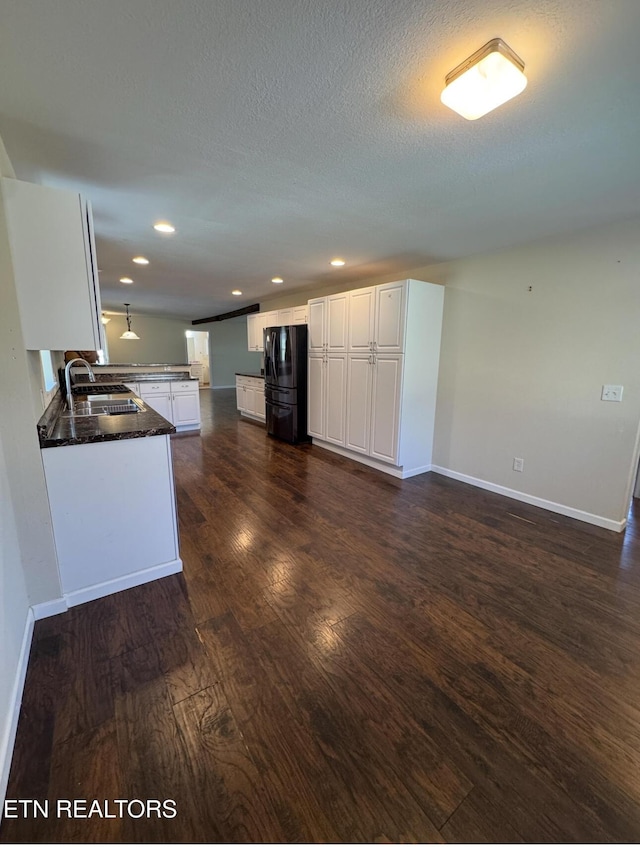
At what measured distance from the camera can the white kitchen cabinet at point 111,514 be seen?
1.78 metres

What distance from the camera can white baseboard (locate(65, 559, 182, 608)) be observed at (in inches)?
73.7

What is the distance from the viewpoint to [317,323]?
182 inches

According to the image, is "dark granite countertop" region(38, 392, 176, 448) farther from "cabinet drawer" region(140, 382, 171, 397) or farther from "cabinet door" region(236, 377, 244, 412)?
"cabinet door" region(236, 377, 244, 412)

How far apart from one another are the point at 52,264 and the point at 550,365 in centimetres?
357

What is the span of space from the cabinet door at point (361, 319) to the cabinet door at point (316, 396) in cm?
68

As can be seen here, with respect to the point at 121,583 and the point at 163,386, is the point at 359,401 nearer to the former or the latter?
the point at 121,583

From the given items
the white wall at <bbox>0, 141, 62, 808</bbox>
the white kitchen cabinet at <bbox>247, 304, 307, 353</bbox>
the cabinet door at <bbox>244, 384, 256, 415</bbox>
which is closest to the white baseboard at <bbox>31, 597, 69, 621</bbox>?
the white wall at <bbox>0, 141, 62, 808</bbox>

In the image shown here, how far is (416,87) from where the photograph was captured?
127 cm

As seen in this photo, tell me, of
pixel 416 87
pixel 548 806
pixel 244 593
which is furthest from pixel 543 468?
pixel 416 87

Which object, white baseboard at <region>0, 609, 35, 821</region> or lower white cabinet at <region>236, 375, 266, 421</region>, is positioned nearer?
white baseboard at <region>0, 609, 35, 821</region>

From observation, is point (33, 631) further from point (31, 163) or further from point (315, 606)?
point (31, 163)

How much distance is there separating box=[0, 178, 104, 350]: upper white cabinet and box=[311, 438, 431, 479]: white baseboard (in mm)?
3078

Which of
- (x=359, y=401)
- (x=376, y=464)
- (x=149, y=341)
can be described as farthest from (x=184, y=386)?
(x=149, y=341)

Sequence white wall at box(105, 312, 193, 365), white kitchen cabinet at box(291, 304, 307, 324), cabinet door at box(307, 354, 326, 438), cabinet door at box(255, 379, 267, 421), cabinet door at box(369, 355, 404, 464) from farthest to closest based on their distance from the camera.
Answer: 1. white wall at box(105, 312, 193, 365)
2. cabinet door at box(255, 379, 267, 421)
3. white kitchen cabinet at box(291, 304, 307, 324)
4. cabinet door at box(307, 354, 326, 438)
5. cabinet door at box(369, 355, 404, 464)
